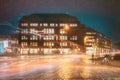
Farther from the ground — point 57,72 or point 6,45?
point 6,45

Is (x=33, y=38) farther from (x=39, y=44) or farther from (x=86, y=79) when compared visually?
(x=86, y=79)

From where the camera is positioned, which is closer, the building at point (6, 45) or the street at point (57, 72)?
the street at point (57, 72)

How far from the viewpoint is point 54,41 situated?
198 metres

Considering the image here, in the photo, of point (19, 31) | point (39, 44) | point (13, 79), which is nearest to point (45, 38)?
point (39, 44)

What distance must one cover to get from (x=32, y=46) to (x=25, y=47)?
15.2 feet

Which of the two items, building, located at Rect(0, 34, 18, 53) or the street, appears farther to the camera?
building, located at Rect(0, 34, 18, 53)

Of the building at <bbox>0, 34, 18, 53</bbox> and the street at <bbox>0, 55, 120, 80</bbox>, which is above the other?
the building at <bbox>0, 34, 18, 53</bbox>

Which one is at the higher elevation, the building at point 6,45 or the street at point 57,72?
the building at point 6,45

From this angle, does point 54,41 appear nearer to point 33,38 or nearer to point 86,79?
point 33,38

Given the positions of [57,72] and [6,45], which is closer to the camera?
[57,72]

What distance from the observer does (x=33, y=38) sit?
196250mm

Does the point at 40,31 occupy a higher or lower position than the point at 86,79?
higher

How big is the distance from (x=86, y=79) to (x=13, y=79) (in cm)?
453

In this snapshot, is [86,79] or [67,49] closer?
[86,79]
